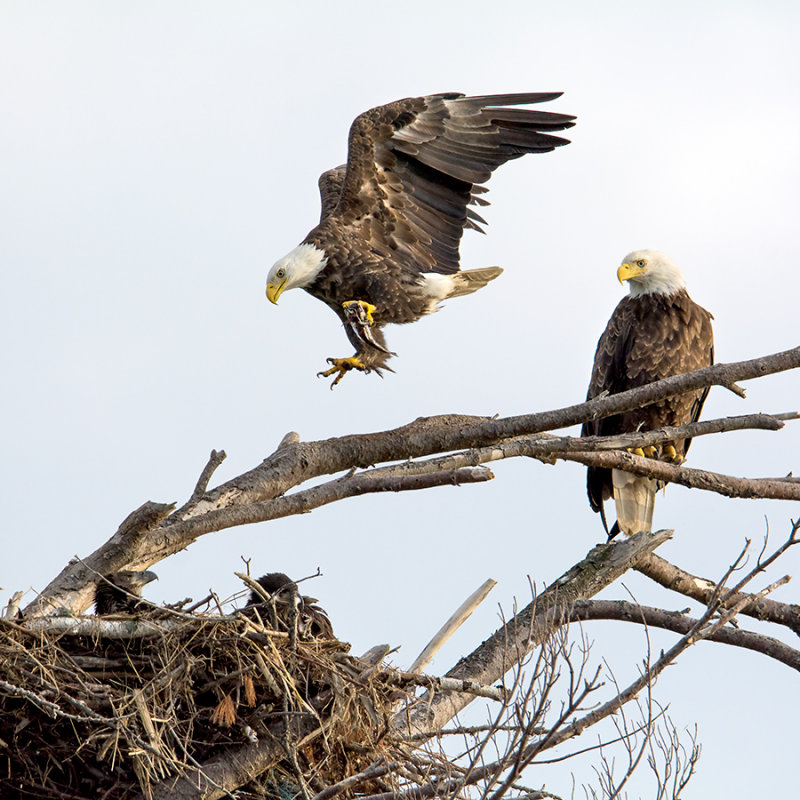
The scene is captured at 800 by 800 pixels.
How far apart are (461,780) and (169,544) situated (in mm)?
1946

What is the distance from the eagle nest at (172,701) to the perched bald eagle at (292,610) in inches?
3.4

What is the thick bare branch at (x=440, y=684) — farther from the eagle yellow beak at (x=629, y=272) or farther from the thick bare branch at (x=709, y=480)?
the eagle yellow beak at (x=629, y=272)

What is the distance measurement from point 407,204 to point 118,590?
4213 mm

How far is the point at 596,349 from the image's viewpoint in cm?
966

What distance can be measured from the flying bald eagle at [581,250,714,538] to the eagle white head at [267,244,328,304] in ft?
7.41

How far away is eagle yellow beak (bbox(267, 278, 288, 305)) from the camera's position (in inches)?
339

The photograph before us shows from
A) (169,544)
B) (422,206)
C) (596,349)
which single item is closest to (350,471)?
(169,544)

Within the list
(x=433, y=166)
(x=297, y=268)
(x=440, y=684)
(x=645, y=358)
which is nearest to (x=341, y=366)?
(x=297, y=268)

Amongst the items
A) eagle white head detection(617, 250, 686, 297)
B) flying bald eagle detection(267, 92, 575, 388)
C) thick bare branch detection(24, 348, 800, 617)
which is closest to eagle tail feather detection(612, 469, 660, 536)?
eagle white head detection(617, 250, 686, 297)

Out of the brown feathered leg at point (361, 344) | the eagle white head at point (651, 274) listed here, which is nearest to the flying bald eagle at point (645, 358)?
the eagle white head at point (651, 274)

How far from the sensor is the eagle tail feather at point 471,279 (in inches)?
354

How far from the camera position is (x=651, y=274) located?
9602 millimetres

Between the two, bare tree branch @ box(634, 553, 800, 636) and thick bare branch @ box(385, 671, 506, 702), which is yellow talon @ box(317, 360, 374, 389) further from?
thick bare branch @ box(385, 671, 506, 702)

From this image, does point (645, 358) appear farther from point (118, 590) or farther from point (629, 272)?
point (118, 590)
